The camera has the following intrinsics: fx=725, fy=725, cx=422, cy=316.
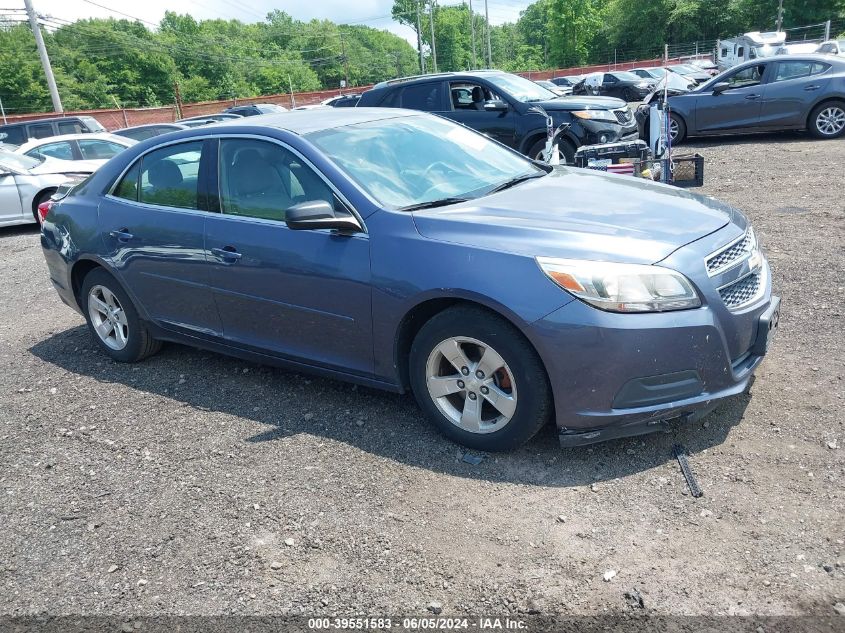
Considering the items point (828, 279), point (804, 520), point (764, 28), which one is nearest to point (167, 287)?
point (804, 520)

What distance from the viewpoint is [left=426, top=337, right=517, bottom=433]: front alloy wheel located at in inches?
137

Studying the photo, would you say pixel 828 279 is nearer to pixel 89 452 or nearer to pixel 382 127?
pixel 382 127

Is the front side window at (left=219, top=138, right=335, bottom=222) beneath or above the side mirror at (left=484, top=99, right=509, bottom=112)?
above

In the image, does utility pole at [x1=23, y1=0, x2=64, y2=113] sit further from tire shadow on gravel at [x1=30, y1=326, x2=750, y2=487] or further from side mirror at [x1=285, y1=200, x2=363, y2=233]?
side mirror at [x1=285, y1=200, x2=363, y2=233]

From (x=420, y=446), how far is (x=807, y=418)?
198 centimetres

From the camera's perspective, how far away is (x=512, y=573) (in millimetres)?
2822

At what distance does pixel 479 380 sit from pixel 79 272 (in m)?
3.54

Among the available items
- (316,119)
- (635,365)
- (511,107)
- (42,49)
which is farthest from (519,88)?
(42,49)

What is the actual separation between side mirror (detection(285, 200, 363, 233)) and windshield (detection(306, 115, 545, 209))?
0.22m

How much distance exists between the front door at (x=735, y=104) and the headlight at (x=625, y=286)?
38.6 feet

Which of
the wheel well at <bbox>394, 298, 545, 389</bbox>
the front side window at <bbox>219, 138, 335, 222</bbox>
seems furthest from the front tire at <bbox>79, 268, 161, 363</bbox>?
the wheel well at <bbox>394, 298, 545, 389</bbox>

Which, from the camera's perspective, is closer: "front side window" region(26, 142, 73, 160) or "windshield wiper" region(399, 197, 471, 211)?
"windshield wiper" region(399, 197, 471, 211)

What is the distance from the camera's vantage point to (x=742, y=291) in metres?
3.53

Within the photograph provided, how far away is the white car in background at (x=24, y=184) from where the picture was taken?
11586 millimetres
